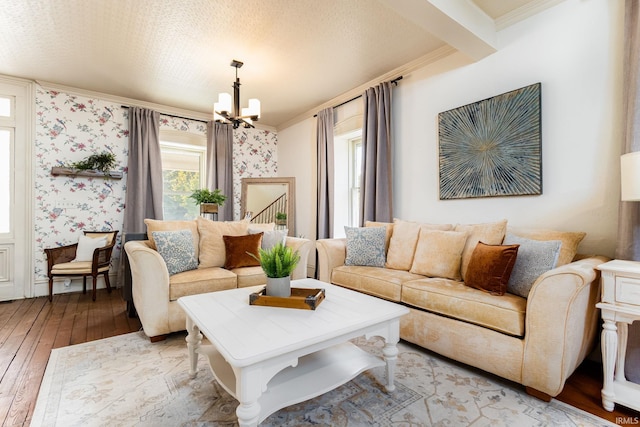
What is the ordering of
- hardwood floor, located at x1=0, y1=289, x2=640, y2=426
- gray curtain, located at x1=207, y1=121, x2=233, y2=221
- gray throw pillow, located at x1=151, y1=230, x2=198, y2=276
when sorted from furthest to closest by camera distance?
1. gray curtain, located at x1=207, y1=121, x2=233, y2=221
2. gray throw pillow, located at x1=151, y1=230, x2=198, y2=276
3. hardwood floor, located at x1=0, y1=289, x2=640, y2=426

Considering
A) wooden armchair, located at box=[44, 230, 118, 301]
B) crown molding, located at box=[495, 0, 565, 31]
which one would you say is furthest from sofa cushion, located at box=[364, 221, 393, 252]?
wooden armchair, located at box=[44, 230, 118, 301]

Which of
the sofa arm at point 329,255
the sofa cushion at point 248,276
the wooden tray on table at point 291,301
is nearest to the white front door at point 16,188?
the sofa cushion at point 248,276

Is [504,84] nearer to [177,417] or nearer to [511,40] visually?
[511,40]

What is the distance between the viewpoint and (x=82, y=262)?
3590mm

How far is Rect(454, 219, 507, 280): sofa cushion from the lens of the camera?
2.30 meters

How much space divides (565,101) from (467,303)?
169 centimetres

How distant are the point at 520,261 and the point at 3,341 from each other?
3.90m

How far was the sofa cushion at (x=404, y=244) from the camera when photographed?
2781mm

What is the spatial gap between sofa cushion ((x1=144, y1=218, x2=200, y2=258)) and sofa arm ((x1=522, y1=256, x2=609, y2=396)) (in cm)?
283

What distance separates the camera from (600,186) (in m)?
2.06

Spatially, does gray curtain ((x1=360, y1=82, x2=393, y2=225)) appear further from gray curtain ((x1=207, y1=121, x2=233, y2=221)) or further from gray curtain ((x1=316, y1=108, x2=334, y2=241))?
gray curtain ((x1=207, y1=121, x2=233, y2=221))

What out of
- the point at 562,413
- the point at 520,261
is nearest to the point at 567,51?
the point at 520,261

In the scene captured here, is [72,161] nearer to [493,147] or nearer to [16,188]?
[16,188]

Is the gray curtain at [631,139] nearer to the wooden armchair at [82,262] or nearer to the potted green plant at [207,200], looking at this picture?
the potted green plant at [207,200]
